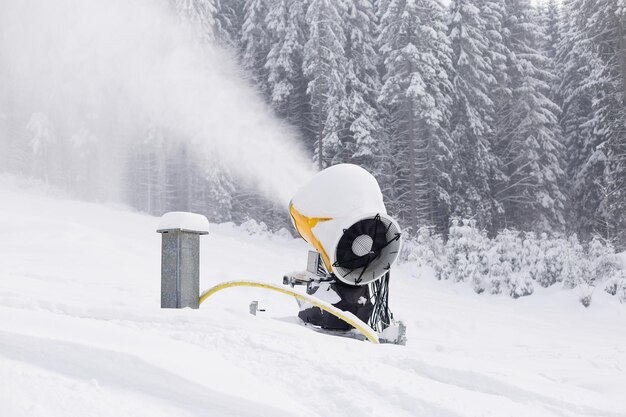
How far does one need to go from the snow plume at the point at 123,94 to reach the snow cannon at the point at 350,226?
60.7ft

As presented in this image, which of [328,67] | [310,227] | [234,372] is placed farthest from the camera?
[328,67]

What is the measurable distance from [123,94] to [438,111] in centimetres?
1576

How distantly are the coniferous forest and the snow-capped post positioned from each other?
18255mm

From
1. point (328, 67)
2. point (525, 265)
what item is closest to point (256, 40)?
point (328, 67)

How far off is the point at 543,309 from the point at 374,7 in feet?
78.6

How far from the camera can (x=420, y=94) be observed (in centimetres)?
2305

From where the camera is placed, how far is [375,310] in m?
5.91

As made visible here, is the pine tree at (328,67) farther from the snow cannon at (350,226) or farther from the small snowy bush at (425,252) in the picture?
the snow cannon at (350,226)

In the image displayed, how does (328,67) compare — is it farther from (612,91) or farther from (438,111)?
(612,91)

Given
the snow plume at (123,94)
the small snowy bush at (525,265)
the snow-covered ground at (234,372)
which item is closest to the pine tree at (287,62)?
the snow plume at (123,94)

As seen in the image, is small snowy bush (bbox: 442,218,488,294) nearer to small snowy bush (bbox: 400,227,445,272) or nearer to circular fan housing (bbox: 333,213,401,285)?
small snowy bush (bbox: 400,227,445,272)

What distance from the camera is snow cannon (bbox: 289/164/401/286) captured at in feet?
18.4

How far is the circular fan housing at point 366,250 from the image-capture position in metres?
5.68

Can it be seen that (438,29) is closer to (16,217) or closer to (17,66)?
(16,217)
